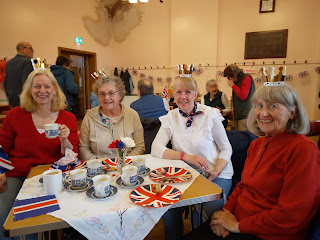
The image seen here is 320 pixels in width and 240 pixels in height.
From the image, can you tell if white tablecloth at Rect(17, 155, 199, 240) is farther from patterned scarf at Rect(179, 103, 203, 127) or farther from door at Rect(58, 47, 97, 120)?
door at Rect(58, 47, 97, 120)

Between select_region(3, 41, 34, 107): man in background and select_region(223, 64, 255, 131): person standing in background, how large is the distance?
2.94 m

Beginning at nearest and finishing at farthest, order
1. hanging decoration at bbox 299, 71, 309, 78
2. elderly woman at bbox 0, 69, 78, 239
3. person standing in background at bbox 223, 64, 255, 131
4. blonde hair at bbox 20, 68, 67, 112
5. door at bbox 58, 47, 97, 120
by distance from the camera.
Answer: elderly woman at bbox 0, 69, 78, 239, blonde hair at bbox 20, 68, 67, 112, person standing in background at bbox 223, 64, 255, 131, hanging decoration at bbox 299, 71, 309, 78, door at bbox 58, 47, 97, 120

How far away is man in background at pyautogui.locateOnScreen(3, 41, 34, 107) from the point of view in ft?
11.2

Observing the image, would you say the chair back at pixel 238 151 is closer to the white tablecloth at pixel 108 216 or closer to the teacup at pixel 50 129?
the white tablecloth at pixel 108 216

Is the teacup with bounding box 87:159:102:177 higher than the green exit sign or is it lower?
lower

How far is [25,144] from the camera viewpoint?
1734 millimetres

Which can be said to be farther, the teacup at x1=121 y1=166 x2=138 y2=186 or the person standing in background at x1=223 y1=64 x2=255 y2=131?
the person standing in background at x1=223 y1=64 x2=255 y2=131

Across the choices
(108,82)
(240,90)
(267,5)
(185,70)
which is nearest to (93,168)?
(108,82)

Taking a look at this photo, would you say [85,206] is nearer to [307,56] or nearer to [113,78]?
[113,78]

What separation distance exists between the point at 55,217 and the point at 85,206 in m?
0.13

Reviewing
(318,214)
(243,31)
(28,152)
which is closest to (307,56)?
(243,31)

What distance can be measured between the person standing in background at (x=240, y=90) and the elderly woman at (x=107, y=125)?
1.94m

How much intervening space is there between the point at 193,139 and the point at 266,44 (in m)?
5.34

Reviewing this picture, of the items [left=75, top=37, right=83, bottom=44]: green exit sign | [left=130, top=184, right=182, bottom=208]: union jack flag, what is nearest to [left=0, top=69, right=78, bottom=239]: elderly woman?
[left=130, top=184, right=182, bottom=208]: union jack flag
